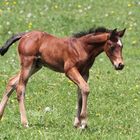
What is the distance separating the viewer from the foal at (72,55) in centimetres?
900

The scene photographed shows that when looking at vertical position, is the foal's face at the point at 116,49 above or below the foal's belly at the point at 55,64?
above

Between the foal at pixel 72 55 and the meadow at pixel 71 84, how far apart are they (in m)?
0.50

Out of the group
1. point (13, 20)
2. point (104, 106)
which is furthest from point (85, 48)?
point (13, 20)

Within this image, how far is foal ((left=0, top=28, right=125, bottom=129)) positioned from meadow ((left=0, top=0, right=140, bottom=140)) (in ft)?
1.62

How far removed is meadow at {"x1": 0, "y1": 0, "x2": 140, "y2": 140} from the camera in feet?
30.1

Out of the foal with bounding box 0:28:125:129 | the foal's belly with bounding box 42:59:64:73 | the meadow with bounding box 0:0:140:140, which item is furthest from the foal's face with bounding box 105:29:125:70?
the meadow with bounding box 0:0:140:140

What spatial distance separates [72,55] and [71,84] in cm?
376

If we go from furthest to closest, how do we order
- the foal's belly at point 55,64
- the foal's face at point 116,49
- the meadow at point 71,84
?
the foal's belly at point 55,64 < the meadow at point 71,84 < the foal's face at point 116,49

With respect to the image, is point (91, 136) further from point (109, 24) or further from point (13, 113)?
point (109, 24)

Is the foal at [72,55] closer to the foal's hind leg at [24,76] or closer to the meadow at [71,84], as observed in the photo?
the foal's hind leg at [24,76]

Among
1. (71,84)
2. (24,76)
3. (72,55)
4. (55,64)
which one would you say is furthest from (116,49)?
(71,84)

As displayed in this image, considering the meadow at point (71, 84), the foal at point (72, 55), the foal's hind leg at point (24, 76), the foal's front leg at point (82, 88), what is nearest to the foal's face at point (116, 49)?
the foal at point (72, 55)

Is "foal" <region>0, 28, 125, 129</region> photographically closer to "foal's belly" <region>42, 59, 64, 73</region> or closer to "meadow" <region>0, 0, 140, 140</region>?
"foal's belly" <region>42, 59, 64, 73</region>

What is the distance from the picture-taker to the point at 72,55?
9219 millimetres
